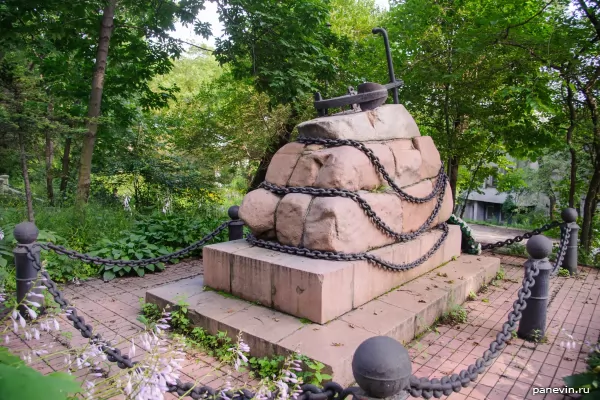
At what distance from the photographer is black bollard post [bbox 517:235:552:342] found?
3.89 metres

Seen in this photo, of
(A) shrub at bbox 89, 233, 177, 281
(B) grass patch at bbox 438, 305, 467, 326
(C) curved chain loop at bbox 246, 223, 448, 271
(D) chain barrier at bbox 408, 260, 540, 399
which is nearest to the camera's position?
(D) chain barrier at bbox 408, 260, 540, 399

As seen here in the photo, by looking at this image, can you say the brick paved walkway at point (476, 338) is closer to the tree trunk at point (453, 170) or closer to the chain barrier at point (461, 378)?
the chain barrier at point (461, 378)

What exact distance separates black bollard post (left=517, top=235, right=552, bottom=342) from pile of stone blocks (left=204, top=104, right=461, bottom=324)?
4.37 feet

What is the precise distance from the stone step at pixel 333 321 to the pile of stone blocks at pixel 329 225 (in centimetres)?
13

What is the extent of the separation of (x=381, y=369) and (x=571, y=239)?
20.7 feet

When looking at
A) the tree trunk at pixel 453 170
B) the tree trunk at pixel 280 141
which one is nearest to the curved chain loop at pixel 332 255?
the tree trunk at pixel 453 170

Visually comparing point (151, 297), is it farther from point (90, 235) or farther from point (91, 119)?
point (91, 119)

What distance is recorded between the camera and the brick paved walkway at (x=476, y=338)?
3.28 metres

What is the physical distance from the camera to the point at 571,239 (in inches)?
257

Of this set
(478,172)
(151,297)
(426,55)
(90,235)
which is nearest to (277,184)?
(151,297)

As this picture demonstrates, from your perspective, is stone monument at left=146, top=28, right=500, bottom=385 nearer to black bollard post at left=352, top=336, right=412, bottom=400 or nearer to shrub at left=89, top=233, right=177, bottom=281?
black bollard post at left=352, top=336, right=412, bottom=400

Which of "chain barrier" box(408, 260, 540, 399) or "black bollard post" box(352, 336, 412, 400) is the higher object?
"black bollard post" box(352, 336, 412, 400)

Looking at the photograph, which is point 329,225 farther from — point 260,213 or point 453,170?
point 453,170

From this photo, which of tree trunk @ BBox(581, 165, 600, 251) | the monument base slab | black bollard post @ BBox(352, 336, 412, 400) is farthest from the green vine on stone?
black bollard post @ BBox(352, 336, 412, 400)
